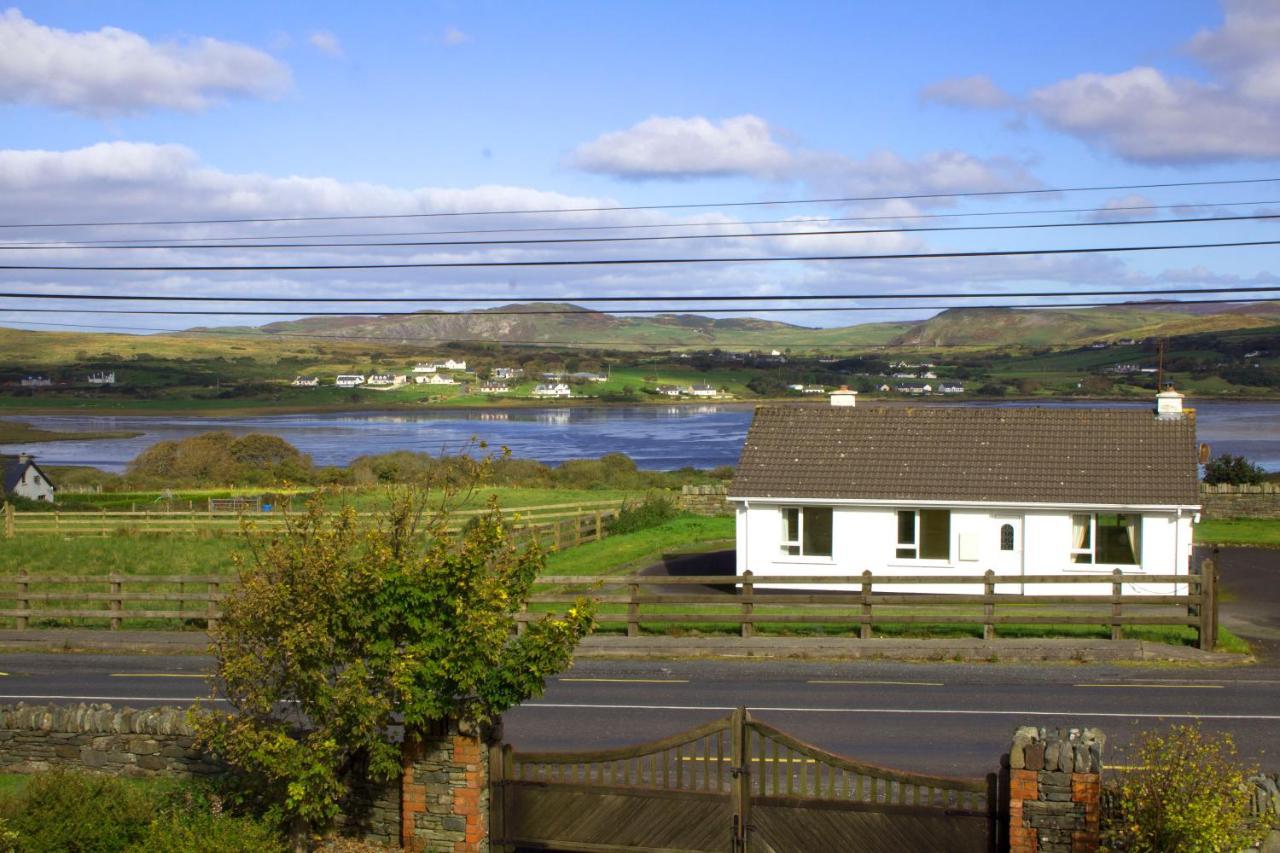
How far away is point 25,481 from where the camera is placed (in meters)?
58.9

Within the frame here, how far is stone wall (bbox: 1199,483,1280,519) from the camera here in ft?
129

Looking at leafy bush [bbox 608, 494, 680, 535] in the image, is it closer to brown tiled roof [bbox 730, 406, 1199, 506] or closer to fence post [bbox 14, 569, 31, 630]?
brown tiled roof [bbox 730, 406, 1199, 506]

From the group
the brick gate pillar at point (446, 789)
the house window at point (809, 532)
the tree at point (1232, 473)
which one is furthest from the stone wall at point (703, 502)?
the brick gate pillar at point (446, 789)

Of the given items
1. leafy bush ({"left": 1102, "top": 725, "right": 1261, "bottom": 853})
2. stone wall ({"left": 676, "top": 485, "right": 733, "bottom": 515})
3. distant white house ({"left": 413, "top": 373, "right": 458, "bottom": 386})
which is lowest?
stone wall ({"left": 676, "top": 485, "right": 733, "bottom": 515})

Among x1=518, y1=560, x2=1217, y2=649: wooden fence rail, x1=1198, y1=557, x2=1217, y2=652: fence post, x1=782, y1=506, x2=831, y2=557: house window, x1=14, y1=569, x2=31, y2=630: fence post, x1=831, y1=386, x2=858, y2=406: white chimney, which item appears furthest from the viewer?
x1=831, y1=386, x2=858, y2=406: white chimney

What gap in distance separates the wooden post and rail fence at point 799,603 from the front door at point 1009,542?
53 cm

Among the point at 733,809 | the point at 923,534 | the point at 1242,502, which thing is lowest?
the point at 1242,502

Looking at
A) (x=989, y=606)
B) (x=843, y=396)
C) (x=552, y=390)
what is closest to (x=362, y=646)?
(x=989, y=606)

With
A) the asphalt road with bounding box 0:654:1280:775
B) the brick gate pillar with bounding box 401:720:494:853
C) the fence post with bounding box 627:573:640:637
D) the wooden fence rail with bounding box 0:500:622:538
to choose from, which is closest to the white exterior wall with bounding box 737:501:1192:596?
the fence post with bounding box 627:573:640:637

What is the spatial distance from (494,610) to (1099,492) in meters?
18.5

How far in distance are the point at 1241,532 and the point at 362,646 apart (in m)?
32.7

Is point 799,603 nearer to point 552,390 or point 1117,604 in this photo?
A: point 1117,604

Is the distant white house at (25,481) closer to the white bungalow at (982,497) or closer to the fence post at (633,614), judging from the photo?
the white bungalow at (982,497)

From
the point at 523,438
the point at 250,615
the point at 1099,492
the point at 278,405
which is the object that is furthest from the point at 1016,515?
the point at 523,438
